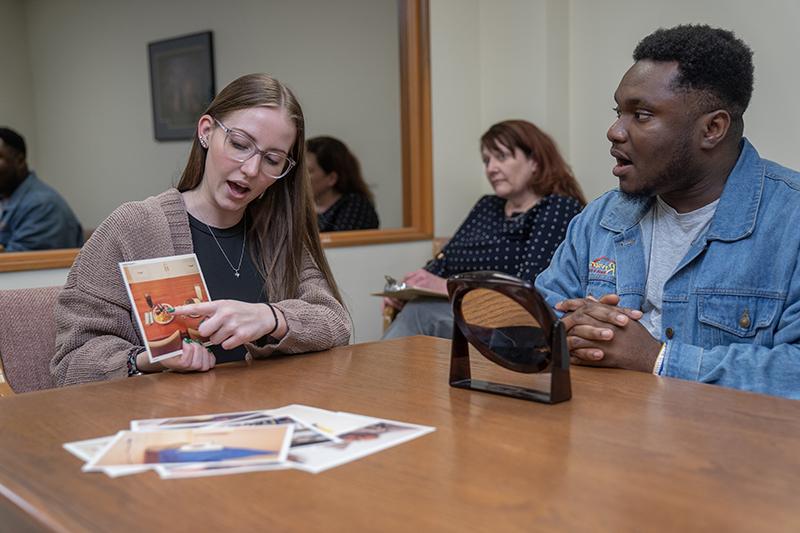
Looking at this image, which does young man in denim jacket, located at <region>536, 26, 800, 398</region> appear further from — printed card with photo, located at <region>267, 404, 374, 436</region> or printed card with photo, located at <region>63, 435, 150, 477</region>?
printed card with photo, located at <region>63, 435, 150, 477</region>

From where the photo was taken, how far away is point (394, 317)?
4047mm

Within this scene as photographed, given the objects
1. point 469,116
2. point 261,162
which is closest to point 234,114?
point 261,162

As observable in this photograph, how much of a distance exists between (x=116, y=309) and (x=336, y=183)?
310 cm

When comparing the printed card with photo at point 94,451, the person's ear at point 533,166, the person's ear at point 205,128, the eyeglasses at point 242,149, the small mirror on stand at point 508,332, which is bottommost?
the printed card with photo at point 94,451

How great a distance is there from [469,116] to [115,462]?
12.1 feet

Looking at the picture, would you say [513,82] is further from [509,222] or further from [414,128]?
[509,222]

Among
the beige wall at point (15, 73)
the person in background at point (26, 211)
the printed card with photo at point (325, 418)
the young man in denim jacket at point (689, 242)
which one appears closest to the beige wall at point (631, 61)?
the young man in denim jacket at point (689, 242)

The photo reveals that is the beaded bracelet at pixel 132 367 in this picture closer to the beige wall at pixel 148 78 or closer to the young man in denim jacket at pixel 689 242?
the young man in denim jacket at pixel 689 242

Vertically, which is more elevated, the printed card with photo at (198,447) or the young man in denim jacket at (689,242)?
the young man in denim jacket at (689,242)

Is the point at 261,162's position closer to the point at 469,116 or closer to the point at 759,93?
the point at 759,93

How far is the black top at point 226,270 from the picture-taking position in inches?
75.4

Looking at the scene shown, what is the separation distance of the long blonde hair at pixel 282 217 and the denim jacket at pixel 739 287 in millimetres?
674

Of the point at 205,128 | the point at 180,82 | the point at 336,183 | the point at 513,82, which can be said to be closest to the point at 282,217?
the point at 205,128

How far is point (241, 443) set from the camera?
3.62 feet
